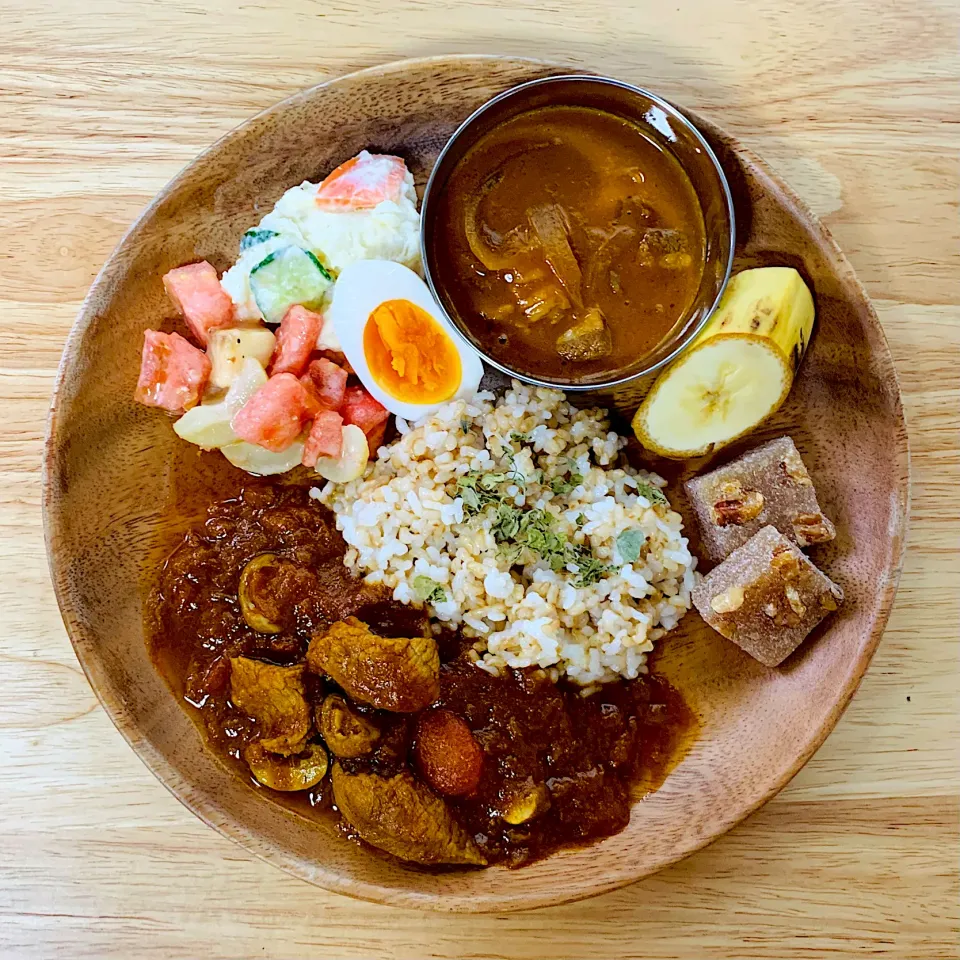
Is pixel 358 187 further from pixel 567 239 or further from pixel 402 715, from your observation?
pixel 402 715

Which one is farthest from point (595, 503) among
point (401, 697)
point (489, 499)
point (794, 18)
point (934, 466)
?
point (794, 18)

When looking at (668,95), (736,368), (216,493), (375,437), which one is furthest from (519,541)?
(668,95)

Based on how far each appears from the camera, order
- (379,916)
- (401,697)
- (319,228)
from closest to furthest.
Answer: (401,697) < (319,228) < (379,916)

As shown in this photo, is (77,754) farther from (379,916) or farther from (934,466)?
(934,466)

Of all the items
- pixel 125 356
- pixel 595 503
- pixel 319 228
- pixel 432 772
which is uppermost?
pixel 319 228

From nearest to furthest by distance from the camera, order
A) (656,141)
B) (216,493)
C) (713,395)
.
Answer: (656,141) → (713,395) → (216,493)

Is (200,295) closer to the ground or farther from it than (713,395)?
farther from it

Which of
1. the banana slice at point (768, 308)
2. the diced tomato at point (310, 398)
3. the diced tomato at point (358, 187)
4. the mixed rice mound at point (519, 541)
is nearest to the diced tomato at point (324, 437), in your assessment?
the diced tomato at point (310, 398)
